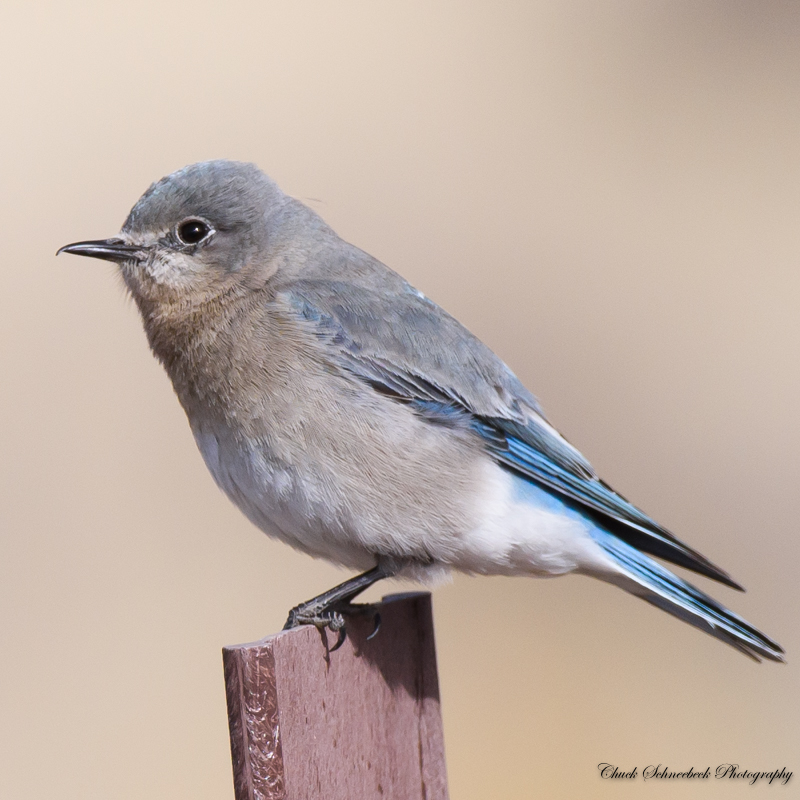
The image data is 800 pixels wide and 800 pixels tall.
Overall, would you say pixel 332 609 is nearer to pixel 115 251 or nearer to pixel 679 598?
pixel 679 598

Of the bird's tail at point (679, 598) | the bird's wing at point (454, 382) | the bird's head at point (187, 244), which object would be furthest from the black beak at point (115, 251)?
the bird's tail at point (679, 598)

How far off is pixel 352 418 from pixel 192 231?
0.87 m

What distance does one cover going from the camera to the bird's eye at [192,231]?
11.6ft

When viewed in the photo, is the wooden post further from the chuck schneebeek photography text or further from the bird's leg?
the chuck schneebeek photography text

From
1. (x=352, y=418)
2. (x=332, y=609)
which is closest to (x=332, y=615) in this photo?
(x=332, y=609)

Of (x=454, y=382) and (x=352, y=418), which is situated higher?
(x=454, y=382)

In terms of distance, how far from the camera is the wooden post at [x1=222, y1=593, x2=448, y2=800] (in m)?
2.26

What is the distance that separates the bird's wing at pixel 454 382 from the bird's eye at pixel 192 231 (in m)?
0.38

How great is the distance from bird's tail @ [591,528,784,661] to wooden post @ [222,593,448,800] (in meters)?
0.72

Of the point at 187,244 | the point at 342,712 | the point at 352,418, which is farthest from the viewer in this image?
the point at 187,244

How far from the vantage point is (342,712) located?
2.62 meters

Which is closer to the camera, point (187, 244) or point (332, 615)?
point (332, 615)

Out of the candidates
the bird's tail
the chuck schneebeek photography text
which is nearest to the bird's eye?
the bird's tail

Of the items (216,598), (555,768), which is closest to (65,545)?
(216,598)
